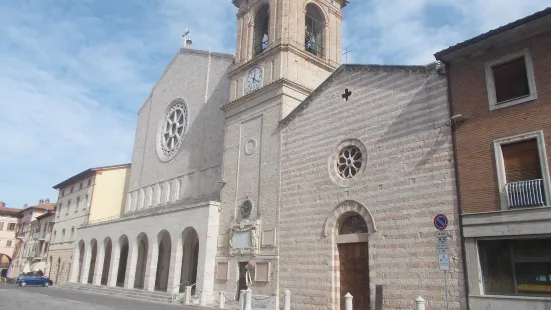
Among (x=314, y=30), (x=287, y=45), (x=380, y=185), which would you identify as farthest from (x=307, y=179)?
(x=314, y=30)

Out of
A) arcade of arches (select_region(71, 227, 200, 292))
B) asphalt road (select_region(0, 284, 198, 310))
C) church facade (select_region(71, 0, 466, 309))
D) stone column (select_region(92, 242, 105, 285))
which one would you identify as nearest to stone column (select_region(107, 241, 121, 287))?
arcade of arches (select_region(71, 227, 200, 292))

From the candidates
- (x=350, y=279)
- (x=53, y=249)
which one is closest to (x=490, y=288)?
(x=350, y=279)

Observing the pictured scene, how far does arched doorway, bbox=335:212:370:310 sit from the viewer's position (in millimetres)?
15875

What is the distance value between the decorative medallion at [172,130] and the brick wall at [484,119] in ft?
70.3

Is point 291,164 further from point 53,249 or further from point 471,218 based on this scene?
point 53,249

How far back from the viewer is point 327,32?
81.0 feet

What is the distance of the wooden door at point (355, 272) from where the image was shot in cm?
1580

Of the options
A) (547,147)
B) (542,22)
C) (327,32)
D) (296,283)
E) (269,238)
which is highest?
(327,32)

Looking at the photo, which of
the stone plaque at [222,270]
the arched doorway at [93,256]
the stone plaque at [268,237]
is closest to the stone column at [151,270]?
the stone plaque at [222,270]

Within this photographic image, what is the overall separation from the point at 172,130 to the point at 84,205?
1240cm

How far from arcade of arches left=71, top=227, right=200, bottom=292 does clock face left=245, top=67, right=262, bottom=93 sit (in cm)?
815

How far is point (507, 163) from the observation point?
12484 mm

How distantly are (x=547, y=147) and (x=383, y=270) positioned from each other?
6250 mm

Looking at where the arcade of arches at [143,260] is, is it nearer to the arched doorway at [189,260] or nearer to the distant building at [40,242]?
the arched doorway at [189,260]
